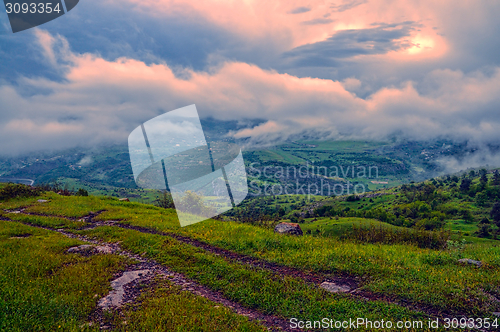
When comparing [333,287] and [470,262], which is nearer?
[333,287]

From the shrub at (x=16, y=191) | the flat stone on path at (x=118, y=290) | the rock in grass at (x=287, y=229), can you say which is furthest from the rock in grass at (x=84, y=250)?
the shrub at (x=16, y=191)

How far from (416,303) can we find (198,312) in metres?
6.08

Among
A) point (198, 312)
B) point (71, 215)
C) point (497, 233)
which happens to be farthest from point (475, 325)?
point (497, 233)

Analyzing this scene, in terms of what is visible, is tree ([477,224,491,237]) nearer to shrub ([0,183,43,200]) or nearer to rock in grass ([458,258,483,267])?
rock in grass ([458,258,483,267])

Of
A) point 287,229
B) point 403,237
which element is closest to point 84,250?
point 287,229

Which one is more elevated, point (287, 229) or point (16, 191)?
point (16, 191)

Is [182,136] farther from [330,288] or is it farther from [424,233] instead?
[424,233]

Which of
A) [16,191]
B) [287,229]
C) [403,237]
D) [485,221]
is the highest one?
[16,191]

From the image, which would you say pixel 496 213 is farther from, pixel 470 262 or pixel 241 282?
pixel 241 282

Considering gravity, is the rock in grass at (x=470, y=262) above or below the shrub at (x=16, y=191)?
below

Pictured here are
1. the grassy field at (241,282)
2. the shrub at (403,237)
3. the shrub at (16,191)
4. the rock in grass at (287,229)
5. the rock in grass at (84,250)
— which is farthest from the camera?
the shrub at (16,191)

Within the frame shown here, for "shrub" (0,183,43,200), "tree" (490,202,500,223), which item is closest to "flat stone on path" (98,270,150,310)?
"shrub" (0,183,43,200)

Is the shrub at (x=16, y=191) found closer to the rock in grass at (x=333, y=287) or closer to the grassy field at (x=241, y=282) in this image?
the grassy field at (x=241, y=282)

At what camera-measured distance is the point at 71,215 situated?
64.4ft
